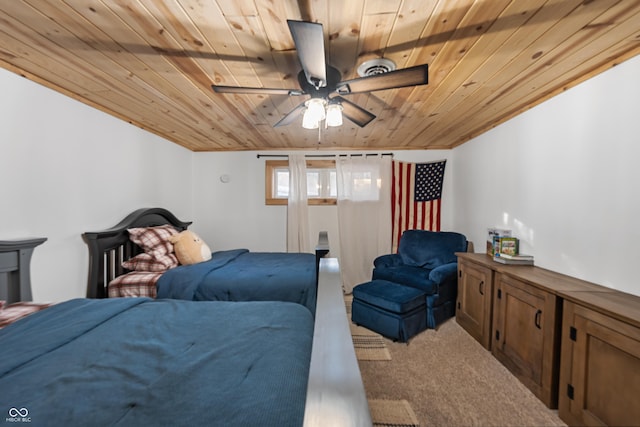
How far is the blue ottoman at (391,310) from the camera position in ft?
7.80

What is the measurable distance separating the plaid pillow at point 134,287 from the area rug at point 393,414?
1.95 meters

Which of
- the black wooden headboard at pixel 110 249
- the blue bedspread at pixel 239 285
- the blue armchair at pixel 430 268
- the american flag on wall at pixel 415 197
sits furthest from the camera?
the american flag on wall at pixel 415 197

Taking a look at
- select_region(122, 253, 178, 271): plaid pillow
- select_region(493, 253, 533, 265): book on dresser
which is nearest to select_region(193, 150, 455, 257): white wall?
select_region(122, 253, 178, 271): plaid pillow

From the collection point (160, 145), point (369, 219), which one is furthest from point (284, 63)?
point (369, 219)

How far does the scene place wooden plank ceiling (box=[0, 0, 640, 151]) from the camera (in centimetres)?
117

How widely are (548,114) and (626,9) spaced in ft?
3.45

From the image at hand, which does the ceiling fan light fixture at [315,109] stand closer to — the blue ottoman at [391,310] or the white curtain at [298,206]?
the blue ottoman at [391,310]

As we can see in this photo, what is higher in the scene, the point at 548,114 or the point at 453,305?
the point at 548,114

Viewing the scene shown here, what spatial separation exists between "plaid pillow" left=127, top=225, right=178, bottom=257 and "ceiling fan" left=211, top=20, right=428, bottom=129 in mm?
1781

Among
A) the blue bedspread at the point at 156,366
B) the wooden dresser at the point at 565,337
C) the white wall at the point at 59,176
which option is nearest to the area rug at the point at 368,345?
the wooden dresser at the point at 565,337

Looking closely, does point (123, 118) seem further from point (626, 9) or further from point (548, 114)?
point (548, 114)

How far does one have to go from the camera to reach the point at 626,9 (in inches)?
46.0

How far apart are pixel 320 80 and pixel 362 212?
8.75 feet
